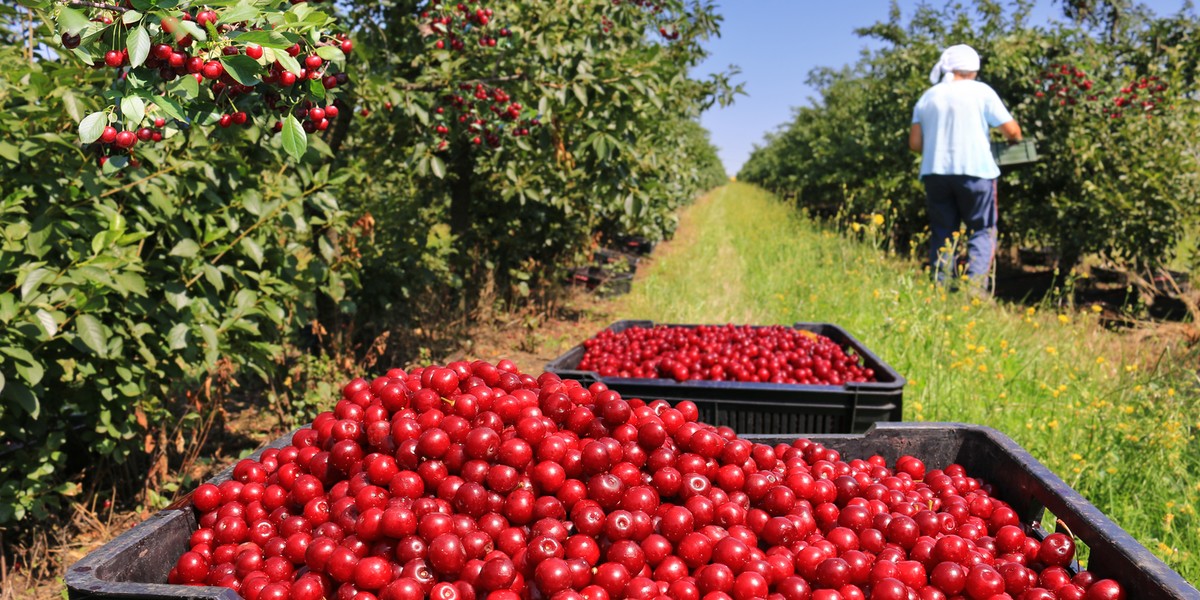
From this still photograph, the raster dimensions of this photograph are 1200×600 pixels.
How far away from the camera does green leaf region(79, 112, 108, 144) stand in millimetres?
1347

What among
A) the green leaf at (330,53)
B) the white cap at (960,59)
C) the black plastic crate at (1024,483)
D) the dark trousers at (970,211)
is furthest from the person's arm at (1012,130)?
the green leaf at (330,53)

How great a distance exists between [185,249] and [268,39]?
1670 millimetres

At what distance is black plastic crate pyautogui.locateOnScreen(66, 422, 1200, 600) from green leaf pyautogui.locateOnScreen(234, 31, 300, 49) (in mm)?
1040

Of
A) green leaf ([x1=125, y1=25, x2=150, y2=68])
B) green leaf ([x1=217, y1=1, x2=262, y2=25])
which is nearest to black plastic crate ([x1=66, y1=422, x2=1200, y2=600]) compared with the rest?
green leaf ([x1=125, y1=25, x2=150, y2=68])

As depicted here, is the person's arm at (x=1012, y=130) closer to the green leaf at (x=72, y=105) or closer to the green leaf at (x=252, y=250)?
the green leaf at (x=252, y=250)

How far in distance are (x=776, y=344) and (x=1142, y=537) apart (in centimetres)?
160

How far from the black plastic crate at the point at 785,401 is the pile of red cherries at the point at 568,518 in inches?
35.7

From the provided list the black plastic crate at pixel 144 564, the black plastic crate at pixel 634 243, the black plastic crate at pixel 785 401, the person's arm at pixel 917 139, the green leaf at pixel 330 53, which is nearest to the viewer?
the black plastic crate at pixel 144 564

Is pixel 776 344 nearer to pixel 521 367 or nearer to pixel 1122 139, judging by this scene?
pixel 521 367

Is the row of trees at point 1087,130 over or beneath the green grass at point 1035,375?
over

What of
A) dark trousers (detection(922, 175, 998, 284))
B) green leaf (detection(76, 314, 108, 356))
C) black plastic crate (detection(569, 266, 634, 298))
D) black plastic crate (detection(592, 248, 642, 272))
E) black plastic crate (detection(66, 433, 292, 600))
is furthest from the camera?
black plastic crate (detection(592, 248, 642, 272))

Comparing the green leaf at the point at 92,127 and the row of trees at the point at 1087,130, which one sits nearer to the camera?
the green leaf at the point at 92,127

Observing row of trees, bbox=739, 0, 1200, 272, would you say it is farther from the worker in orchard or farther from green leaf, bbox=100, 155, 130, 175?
green leaf, bbox=100, 155, 130, 175

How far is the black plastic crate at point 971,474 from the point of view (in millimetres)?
1274
